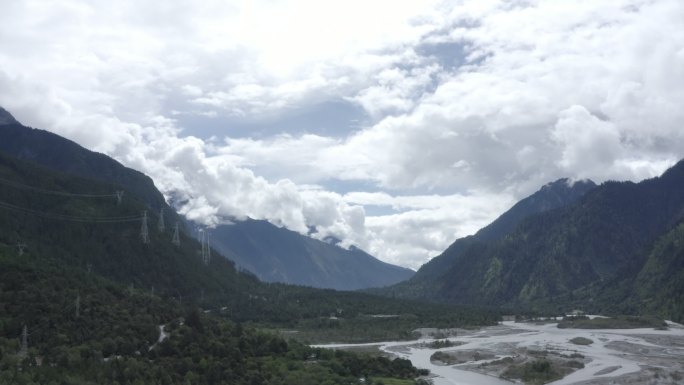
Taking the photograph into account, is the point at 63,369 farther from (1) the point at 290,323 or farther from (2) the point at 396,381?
(1) the point at 290,323

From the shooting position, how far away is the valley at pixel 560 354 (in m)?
114

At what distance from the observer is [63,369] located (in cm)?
6469

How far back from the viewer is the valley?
374ft

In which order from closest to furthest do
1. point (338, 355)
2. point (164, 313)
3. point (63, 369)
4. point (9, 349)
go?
point (63, 369) < point (9, 349) < point (164, 313) < point (338, 355)

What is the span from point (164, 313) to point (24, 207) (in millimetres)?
107499

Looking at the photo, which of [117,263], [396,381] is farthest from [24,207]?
[396,381]

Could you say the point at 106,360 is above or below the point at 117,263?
below

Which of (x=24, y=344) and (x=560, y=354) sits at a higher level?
(x=24, y=344)

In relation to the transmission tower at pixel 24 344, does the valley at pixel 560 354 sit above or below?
below

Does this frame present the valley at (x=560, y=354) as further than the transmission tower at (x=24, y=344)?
Yes

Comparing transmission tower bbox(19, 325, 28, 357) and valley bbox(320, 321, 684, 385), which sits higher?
transmission tower bbox(19, 325, 28, 357)

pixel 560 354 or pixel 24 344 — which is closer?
pixel 24 344

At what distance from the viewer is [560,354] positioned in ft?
449

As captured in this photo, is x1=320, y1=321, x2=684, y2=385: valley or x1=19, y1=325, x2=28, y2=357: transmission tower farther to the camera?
x1=320, y1=321, x2=684, y2=385: valley
